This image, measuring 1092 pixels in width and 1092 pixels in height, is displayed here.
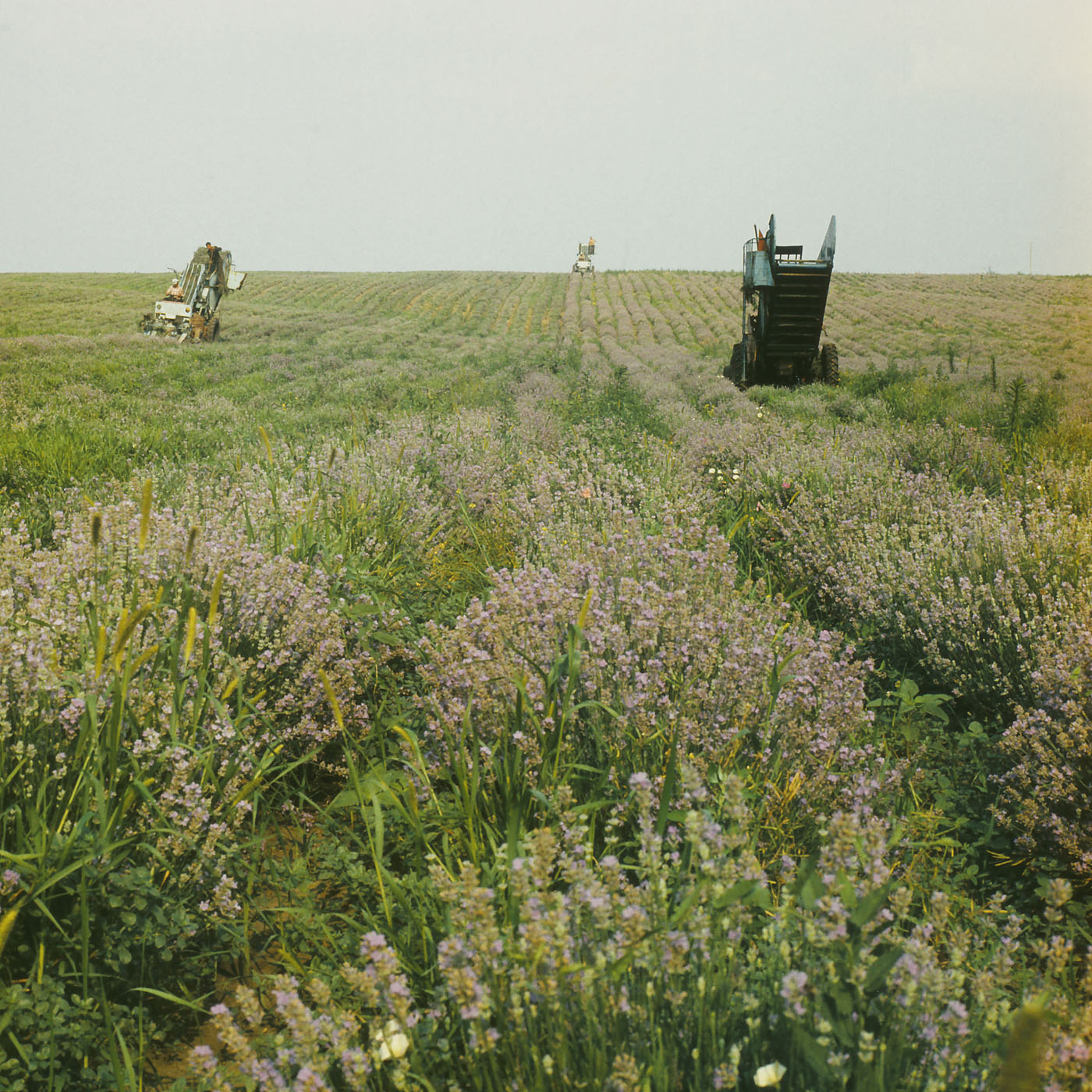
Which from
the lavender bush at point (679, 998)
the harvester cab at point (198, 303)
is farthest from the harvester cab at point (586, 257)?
the lavender bush at point (679, 998)

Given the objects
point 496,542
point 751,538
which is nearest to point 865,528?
point 751,538

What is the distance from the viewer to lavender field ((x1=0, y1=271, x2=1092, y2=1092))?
135 cm

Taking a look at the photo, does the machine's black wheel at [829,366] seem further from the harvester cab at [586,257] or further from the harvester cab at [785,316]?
the harvester cab at [586,257]

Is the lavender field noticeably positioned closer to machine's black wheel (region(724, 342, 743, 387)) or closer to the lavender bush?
the lavender bush

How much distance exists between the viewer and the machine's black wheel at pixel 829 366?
15.4 metres

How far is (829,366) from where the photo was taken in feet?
51.1

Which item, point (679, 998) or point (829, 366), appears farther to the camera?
point (829, 366)

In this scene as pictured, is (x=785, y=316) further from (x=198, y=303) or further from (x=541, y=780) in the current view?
(x=198, y=303)

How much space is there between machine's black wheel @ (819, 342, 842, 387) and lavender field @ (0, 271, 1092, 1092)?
9865 millimetres

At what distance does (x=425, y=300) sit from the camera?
4369 cm

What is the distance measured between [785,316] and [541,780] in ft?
47.0

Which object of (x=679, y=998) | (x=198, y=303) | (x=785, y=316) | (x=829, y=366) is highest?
(x=198, y=303)

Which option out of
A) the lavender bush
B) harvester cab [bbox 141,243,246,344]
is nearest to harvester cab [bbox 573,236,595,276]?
harvester cab [bbox 141,243,246,344]

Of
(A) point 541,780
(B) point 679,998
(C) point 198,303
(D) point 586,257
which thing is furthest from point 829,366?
(D) point 586,257
